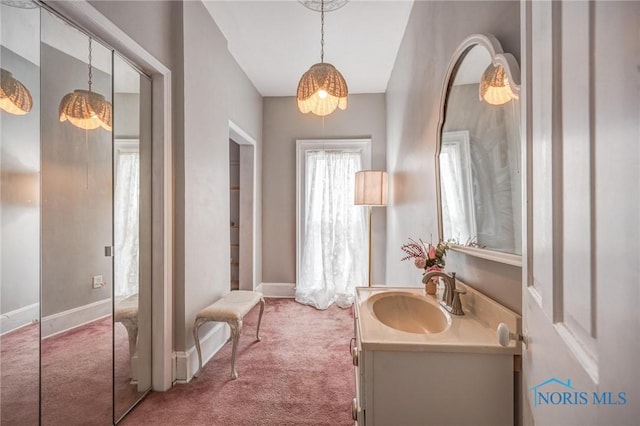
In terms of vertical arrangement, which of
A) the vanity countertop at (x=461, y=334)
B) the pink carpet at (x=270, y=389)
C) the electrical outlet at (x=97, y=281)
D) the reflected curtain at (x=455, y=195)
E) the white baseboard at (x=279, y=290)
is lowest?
the pink carpet at (x=270, y=389)

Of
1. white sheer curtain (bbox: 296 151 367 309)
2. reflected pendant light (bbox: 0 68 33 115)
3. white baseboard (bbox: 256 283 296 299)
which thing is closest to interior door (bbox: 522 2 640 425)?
reflected pendant light (bbox: 0 68 33 115)

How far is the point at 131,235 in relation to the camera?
1838 mm

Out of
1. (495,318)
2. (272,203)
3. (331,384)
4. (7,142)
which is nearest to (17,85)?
(7,142)

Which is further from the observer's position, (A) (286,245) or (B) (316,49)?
(A) (286,245)

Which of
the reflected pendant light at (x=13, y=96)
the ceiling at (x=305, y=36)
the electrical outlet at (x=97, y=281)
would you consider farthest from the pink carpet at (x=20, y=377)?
the ceiling at (x=305, y=36)

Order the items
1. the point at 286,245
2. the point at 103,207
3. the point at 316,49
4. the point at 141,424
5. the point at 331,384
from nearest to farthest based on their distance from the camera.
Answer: the point at 103,207
the point at 141,424
the point at 331,384
the point at 316,49
the point at 286,245

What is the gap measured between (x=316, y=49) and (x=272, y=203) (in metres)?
2.10

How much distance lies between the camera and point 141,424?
173 centimetres

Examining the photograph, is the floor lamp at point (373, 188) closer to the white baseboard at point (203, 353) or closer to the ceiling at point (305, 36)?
the ceiling at point (305, 36)

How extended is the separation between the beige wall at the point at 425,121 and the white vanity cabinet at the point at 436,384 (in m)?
0.25

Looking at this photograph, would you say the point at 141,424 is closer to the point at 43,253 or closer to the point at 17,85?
the point at 43,253

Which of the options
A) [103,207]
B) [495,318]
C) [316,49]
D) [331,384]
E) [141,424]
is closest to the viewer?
[495,318]

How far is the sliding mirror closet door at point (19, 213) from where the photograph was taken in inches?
44.7

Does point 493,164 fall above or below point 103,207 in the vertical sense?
above
